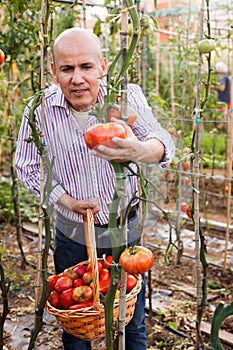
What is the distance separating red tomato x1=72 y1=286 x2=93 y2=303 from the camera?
4.78 ft

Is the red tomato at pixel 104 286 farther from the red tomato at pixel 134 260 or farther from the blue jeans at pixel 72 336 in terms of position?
the blue jeans at pixel 72 336

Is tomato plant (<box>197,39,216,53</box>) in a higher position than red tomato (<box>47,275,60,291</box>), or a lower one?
higher

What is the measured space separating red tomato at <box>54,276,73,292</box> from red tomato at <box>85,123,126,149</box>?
629 mm

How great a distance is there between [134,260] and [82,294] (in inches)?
13.1

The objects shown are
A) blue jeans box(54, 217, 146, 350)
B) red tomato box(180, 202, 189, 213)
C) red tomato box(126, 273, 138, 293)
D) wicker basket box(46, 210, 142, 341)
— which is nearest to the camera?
wicker basket box(46, 210, 142, 341)

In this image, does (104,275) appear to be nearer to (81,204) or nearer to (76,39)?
(81,204)

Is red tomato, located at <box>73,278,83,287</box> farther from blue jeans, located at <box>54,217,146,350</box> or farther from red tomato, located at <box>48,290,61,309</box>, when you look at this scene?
blue jeans, located at <box>54,217,146,350</box>

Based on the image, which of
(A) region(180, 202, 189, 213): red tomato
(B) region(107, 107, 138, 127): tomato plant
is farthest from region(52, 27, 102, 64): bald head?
(A) region(180, 202, 189, 213): red tomato

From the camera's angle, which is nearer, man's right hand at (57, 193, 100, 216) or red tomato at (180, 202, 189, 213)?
man's right hand at (57, 193, 100, 216)

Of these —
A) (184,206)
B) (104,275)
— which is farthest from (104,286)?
(184,206)

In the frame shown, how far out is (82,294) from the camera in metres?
1.46

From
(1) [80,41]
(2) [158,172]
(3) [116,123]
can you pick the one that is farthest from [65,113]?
(3) [116,123]

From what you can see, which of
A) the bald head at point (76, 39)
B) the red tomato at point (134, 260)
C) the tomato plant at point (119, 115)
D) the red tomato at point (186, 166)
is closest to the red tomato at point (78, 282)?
the red tomato at point (134, 260)

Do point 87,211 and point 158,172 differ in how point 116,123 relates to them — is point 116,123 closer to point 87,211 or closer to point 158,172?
point 158,172
